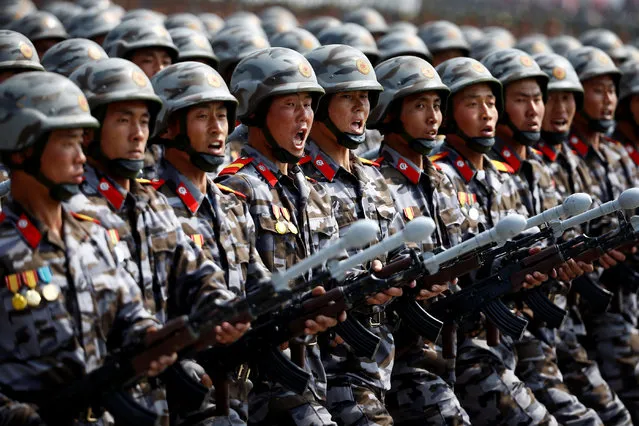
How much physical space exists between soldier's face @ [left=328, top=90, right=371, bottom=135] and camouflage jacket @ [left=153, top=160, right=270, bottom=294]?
157 centimetres

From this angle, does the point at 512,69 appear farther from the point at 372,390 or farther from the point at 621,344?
the point at 372,390

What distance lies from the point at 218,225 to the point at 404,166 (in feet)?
8.40

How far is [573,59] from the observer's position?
53.0 ft

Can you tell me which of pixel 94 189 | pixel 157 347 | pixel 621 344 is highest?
pixel 94 189

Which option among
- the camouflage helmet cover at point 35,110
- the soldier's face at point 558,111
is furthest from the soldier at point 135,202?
the soldier's face at point 558,111

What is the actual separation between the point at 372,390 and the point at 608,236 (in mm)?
2513

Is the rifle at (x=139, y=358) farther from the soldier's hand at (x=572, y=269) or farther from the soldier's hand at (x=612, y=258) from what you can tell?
the soldier's hand at (x=612, y=258)

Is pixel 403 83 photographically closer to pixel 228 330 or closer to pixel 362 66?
pixel 362 66

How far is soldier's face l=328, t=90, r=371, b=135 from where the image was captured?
11.3 m

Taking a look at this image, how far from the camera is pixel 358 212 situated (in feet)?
36.6

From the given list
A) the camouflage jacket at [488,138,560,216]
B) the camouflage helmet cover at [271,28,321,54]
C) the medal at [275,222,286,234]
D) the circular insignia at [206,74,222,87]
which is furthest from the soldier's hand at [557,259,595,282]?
the camouflage helmet cover at [271,28,321,54]

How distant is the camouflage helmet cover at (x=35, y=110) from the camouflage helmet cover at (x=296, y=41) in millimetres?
7168

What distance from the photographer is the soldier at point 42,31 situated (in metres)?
15.6

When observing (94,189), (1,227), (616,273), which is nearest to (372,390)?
(94,189)
